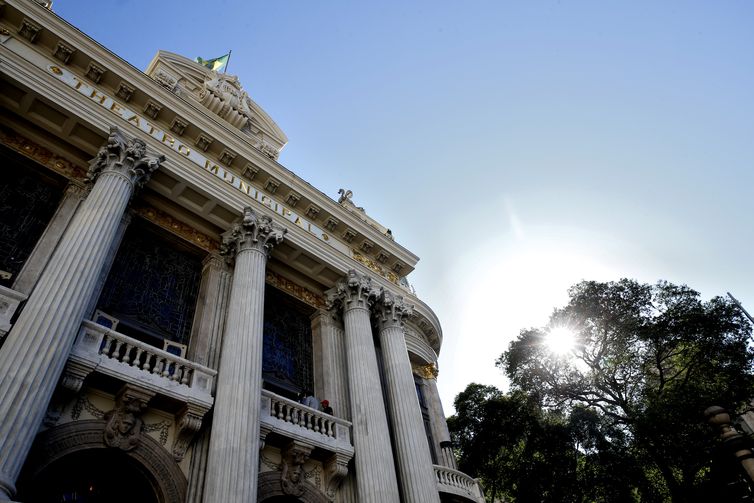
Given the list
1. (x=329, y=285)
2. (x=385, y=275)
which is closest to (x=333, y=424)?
(x=329, y=285)

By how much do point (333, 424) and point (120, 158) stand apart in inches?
326

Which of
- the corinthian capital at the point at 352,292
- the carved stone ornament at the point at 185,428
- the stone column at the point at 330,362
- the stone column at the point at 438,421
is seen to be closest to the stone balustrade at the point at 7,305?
the carved stone ornament at the point at 185,428

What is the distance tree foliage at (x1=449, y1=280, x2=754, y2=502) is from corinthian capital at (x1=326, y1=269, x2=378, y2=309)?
429 inches

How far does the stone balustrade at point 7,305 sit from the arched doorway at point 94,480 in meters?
2.38

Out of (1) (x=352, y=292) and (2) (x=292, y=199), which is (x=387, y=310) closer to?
(1) (x=352, y=292)

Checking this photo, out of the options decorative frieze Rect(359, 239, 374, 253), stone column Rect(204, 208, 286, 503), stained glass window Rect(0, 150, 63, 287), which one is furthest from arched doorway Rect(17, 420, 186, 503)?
decorative frieze Rect(359, 239, 374, 253)

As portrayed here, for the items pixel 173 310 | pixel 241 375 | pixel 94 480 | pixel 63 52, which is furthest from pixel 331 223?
pixel 94 480

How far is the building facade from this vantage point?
859cm

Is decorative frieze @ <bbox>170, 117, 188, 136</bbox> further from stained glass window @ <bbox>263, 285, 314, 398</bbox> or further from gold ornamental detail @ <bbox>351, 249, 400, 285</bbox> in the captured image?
gold ornamental detail @ <bbox>351, 249, 400, 285</bbox>

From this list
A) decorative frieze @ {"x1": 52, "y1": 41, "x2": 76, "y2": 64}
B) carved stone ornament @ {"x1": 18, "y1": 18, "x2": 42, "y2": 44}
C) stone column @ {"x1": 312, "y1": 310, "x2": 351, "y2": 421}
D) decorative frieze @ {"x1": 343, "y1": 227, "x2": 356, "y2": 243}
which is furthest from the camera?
decorative frieze @ {"x1": 343, "y1": 227, "x2": 356, "y2": 243}

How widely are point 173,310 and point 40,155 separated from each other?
5.03m

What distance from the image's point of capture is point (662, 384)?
19.6 metres

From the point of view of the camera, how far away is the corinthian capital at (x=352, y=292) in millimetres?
15625

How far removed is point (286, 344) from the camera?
14656mm
